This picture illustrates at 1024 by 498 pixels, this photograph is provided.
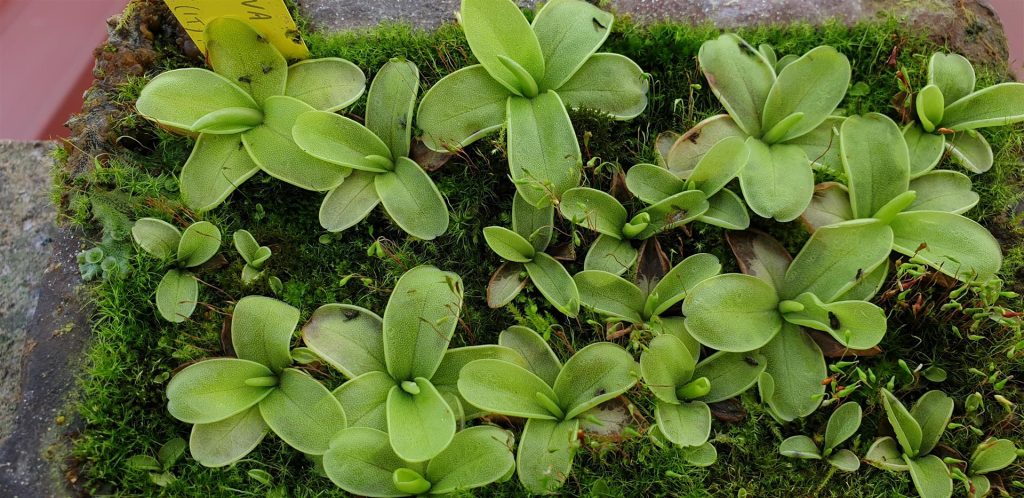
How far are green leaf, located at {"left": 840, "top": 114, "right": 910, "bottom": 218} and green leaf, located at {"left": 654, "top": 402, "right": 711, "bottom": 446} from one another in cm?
65

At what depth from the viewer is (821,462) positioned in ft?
5.54

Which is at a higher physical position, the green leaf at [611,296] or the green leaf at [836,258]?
the green leaf at [836,258]

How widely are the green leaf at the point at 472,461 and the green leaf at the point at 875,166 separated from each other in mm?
1073

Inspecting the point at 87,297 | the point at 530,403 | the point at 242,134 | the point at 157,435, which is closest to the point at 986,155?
the point at 530,403

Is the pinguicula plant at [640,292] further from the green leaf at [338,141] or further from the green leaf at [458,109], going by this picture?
the green leaf at [338,141]

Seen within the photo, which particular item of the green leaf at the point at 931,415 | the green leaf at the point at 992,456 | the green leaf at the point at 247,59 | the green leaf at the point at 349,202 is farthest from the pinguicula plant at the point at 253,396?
the green leaf at the point at 992,456

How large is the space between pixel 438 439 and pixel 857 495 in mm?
1024

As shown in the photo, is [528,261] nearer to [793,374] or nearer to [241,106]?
[793,374]

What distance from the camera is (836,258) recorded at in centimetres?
170

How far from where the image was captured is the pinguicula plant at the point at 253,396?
164 centimetres

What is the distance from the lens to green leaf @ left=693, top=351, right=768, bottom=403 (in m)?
1.66

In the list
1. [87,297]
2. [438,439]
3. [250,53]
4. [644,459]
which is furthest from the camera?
[250,53]

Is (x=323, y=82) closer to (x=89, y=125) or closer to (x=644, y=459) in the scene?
(x=89, y=125)

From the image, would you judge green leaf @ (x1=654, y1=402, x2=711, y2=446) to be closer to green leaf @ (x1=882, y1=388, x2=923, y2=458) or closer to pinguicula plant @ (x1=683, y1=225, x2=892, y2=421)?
pinguicula plant @ (x1=683, y1=225, x2=892, y2=421)
